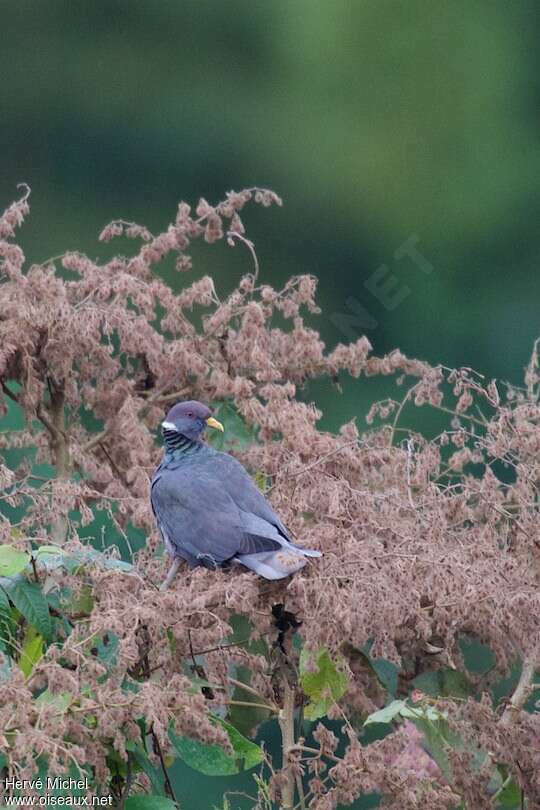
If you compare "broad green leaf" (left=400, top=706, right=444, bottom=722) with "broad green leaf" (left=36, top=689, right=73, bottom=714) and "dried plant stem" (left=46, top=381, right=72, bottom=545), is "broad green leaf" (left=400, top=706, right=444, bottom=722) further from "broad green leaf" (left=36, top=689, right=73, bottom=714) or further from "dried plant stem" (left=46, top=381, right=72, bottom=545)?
"dried plant stem" (left=46, top=381, right=72, bottom=545)

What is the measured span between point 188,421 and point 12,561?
2.49ft

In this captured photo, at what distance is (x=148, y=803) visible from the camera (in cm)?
180

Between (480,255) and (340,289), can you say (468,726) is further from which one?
(480,255)

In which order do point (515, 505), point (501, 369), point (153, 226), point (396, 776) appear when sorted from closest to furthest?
point (396, 776) → point (515, 505) → point (501, 369) → point (153, 226)

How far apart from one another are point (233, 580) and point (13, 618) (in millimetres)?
349

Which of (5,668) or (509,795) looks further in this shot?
(509,795)

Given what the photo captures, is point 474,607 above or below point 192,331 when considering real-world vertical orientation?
above

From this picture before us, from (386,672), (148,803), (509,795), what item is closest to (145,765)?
(148,803)

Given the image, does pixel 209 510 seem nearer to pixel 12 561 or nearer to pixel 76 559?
pixel 76 559

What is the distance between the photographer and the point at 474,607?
179 centimetres

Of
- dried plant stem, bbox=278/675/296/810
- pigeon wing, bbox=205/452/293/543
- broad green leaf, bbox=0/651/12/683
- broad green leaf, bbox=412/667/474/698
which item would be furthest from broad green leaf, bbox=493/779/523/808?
broad green leaf, bbox=0/651/12/683

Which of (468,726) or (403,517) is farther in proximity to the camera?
(403,517)

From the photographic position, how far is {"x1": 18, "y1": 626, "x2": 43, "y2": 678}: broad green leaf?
5.82 feet

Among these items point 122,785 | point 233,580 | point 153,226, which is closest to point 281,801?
point 122,785
